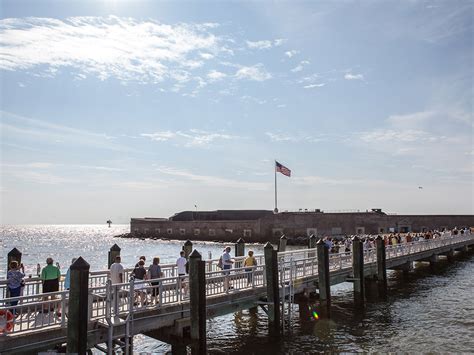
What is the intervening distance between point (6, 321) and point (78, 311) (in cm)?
154

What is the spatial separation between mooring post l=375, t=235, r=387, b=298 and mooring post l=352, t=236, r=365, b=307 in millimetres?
3215

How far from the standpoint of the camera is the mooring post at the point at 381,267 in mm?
26359

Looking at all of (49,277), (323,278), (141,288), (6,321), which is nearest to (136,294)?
(141,288)

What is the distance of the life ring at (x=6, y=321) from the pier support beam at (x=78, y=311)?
1.28 m

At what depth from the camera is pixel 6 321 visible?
413 inches

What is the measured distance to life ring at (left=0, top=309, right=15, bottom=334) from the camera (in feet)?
34.5

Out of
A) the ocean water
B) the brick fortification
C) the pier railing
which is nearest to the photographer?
the pier railing

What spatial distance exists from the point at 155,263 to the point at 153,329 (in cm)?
248

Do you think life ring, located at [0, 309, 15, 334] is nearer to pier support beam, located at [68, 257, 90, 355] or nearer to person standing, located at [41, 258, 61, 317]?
pier support beam, located at [68, 257, 90, 355]

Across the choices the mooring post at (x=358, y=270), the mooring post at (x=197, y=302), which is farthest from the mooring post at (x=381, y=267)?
→ the mooring post at (x=197, y=302)

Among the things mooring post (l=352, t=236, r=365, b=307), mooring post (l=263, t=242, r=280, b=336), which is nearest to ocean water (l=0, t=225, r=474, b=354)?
Result: mooring post (l=352, t=236, r=365, b=307)

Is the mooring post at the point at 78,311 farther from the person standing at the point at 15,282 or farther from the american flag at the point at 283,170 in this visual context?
the american flag at the point at 283,170

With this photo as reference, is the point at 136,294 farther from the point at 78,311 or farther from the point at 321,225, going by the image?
the point at 321,225

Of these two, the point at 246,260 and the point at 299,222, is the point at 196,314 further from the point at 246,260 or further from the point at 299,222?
the point at 299,222
